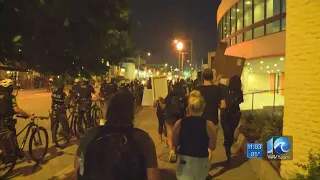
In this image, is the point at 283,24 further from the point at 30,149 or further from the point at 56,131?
the point at 30,149

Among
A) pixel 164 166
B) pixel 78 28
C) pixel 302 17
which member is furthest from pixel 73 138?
pixel 78 28

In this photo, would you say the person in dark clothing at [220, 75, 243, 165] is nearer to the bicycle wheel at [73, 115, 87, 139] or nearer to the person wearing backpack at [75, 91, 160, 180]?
the person wearing backpack at [75, 91, 160, 180]

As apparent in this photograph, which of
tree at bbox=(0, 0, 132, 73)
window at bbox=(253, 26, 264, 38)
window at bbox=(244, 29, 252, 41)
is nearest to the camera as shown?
tree at bbox=(0, 0, 132, 73)

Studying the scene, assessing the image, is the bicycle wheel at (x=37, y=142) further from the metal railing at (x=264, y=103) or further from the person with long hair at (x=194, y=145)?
the metal railing at (x=264, y=103)

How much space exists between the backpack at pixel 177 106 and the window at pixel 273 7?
2085cm

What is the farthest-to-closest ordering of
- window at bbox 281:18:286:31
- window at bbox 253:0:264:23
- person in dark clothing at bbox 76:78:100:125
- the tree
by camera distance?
window at bbox 253:0:264:23 < window at bbox 281:18:286:31 < person in dark clothing at bbox 76:78:100:125 < the tree

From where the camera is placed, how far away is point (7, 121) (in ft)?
23.3

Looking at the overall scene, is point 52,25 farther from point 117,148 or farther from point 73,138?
point 73,138

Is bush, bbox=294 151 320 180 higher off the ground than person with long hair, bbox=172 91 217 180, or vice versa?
person with long hair, bbox=172 91 217 180

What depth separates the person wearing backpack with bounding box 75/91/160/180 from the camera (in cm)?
265

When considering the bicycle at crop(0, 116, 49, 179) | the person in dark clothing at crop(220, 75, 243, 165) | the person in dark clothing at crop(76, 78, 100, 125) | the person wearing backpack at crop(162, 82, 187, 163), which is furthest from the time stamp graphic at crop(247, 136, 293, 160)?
the person in dark clothing at crop(76, 78, 100, 125)

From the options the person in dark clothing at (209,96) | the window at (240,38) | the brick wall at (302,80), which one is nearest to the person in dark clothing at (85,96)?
the person in dark clothing at (209,96)

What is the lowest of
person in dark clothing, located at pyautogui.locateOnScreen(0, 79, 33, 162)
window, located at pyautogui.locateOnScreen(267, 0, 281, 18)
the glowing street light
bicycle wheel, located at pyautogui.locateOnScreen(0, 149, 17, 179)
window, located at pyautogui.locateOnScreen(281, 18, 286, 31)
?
bicycle wheel, located at pyautogui.locateOnScreen(0, 149, 17, 179)

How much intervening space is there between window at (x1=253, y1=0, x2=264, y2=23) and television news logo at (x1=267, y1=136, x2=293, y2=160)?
24.8 metres
